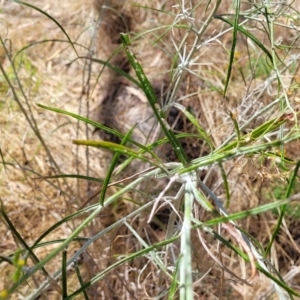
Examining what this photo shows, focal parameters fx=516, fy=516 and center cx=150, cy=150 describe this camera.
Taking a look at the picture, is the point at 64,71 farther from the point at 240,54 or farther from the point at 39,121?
the point at 240,54

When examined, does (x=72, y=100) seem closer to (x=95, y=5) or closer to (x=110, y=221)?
(x=95, y=5)

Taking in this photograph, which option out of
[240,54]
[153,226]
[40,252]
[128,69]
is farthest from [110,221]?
[240,54]

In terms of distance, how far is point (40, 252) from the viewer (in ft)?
5.88

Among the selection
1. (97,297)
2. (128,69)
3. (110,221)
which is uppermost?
(128,69)

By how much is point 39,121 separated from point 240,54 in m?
0.90

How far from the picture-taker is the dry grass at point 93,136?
1569mm

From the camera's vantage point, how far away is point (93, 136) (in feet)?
6.70

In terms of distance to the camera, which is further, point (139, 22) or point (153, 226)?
point (139, 22)

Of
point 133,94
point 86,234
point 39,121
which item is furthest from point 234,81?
point 86,234

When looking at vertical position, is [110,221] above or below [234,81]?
below

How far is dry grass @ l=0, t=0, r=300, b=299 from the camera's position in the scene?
157 centimetres

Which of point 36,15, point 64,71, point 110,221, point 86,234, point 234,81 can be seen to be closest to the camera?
point 86,234

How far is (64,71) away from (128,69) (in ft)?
1.00

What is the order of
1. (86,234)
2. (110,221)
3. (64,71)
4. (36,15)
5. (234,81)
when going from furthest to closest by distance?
1. (36,15)
2. (64,71)
3. (234,81)
4. (110,221)
5. (86,234)
